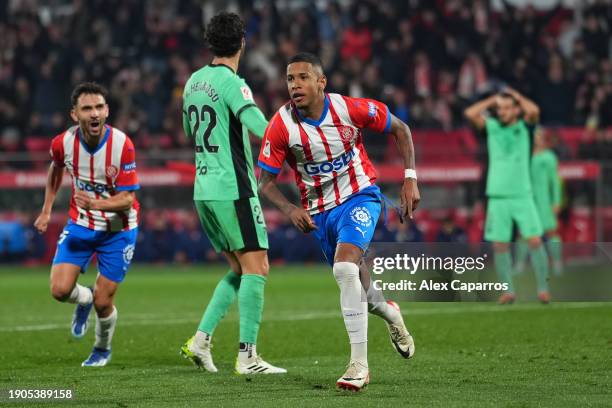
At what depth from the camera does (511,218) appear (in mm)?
12508

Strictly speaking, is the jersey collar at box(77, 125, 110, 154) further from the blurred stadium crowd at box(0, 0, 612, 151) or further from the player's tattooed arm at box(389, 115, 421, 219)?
the blurred stadium crowd at box(0, 0, 612, 151)

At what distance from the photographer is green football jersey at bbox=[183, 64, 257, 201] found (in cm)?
728

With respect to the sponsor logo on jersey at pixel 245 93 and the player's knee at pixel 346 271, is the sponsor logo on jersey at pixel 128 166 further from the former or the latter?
the player's knee at pixel 346 271

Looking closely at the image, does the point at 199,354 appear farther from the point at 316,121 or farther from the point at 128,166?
the point at 316,121

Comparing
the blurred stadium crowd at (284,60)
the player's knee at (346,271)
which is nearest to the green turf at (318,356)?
the player's knee at (346,271)

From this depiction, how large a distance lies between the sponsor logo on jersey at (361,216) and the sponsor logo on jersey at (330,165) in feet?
0.96

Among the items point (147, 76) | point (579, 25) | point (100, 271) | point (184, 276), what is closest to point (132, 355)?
point (100, 271)

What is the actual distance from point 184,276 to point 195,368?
10313 millimetres

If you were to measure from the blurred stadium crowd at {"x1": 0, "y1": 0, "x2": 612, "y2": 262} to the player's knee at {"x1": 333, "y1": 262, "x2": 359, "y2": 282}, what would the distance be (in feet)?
42.4

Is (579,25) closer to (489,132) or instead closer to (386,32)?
(386,32)

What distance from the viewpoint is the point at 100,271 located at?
8.15 meters

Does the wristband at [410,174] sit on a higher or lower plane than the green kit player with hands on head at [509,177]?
higher

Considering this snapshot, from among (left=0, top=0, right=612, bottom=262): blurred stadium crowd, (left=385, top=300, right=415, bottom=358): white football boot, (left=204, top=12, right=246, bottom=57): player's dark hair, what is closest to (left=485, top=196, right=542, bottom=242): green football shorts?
(left=385, top=300, right=415, bottom=358): white football boot

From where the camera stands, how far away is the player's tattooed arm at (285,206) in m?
6.40
